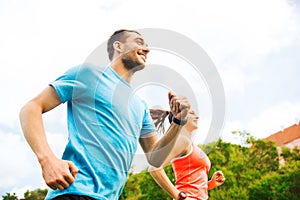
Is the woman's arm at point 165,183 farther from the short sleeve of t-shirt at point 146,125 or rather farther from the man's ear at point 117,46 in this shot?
the man's ear at point 117,46

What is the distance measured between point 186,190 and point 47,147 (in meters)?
2.60

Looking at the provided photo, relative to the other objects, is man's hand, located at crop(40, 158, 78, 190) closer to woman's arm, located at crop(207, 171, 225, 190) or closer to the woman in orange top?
the woman in orange top

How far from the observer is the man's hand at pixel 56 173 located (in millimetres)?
1576

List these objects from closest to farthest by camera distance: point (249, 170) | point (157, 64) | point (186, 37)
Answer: point (186, 37), point (157, 64), point (249, 170)

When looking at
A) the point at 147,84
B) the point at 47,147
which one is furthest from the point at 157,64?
the point at 47,147

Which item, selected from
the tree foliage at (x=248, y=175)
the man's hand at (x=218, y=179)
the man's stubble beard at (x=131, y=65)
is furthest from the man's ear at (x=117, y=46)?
the tree foliage at (x=248, y=175)

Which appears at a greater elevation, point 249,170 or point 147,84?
point 249,170

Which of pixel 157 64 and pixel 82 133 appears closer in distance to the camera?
pixel 82 133

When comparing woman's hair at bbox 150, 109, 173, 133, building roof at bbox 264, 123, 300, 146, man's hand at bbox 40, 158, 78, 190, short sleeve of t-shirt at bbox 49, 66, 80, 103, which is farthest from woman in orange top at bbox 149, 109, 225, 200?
building roof at bbox 264, 123, 300, 146

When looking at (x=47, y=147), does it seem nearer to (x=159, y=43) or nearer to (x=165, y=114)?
(x=159, y=43)

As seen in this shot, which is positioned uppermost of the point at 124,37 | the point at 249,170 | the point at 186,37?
the point at 249,170

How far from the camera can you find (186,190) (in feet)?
13.3

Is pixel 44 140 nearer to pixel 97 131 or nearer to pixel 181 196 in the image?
pixel 97 131

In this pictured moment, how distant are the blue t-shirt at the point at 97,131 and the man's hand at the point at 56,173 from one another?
62 millimetres
